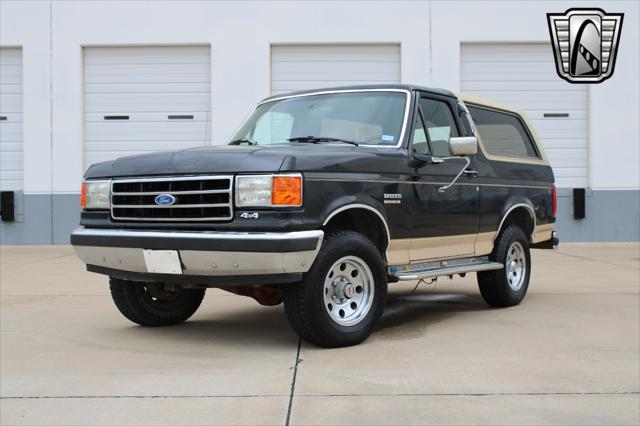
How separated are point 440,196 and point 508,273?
1592 millimetres

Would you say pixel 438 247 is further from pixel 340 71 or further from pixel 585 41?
pixel 585 41

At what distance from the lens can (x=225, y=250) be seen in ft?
15.7

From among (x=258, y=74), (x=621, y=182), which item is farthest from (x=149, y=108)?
(x=621, y=182)

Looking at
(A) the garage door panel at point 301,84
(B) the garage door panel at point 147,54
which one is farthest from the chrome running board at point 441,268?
(B) the garage door panel at point 147,54

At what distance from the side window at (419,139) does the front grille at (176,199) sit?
1.81 metres

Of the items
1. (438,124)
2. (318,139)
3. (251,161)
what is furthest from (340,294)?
(438,124)

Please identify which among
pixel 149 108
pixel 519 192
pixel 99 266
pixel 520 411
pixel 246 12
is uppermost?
pixel 246 12

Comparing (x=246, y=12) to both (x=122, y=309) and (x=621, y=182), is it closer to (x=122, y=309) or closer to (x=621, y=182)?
(x=621, y=182)

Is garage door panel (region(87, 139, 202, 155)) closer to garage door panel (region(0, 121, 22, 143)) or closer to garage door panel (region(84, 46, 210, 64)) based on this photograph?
garage door panel (region(84, 46, 210, 64))

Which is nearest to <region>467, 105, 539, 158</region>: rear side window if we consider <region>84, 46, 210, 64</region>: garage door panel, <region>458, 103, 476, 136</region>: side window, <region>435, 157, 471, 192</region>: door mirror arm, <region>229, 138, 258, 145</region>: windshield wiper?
<region>458, 103, 476, 136</region>: side window

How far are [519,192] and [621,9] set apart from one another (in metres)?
11.3

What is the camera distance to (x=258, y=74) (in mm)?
16312

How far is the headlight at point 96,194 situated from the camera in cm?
556

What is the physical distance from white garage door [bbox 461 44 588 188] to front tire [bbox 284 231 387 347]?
11941 millimetres
